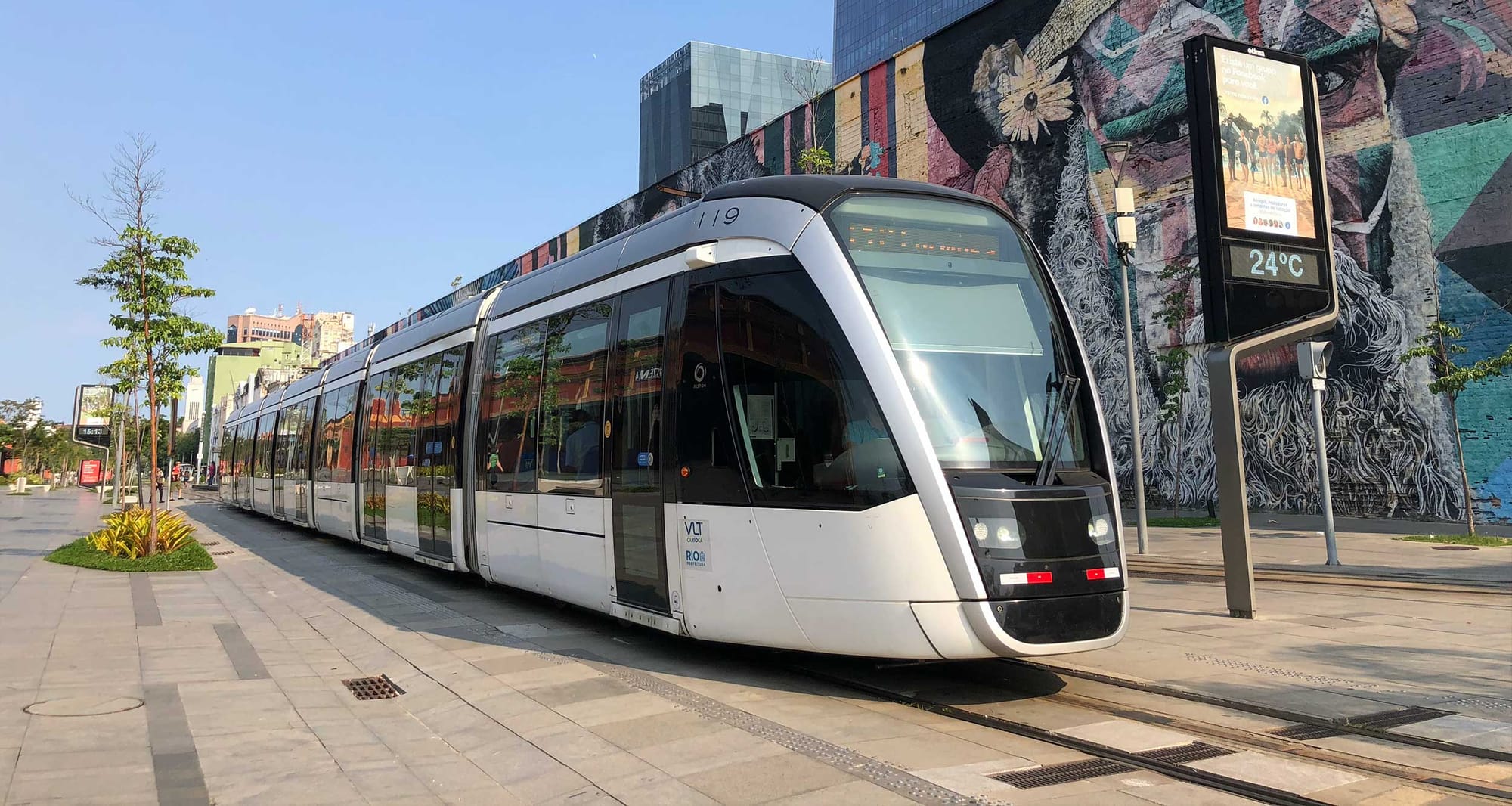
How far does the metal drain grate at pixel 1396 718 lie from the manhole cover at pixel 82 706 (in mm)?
7909

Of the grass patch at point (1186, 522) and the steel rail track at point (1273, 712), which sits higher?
the grass patch at point (1186, 522)

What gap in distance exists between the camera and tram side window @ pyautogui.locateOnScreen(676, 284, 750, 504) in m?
7.34

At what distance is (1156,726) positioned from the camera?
234 inches

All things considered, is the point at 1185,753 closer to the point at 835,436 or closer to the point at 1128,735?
the point at 1128,735

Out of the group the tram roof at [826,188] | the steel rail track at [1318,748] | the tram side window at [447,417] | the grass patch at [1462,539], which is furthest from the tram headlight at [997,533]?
the grass patch at [1462,539]

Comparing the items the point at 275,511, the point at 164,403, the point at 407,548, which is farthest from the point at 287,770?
the point at 275,511

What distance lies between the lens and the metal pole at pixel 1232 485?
1020 centimetres

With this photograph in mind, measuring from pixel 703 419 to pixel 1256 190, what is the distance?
22.5 ft

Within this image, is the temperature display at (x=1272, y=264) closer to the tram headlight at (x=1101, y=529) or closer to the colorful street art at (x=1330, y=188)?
the tram headlight at (x=1101, y=529)

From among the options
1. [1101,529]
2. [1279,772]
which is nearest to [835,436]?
[1101,529]

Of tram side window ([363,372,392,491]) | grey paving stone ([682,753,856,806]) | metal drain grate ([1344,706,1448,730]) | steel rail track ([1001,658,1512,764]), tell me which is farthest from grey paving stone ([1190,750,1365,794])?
tram side window ([363,372,392,491])

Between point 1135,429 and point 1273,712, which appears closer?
point 1273,712

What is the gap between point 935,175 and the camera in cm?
3148

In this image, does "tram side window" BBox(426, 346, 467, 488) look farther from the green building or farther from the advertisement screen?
the green building
